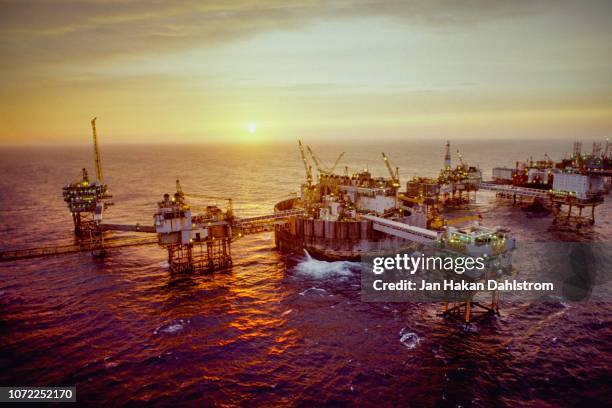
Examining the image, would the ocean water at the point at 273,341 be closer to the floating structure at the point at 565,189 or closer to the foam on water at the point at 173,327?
the foam on water at the point at 173,327

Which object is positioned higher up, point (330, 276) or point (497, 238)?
point (497, 238)

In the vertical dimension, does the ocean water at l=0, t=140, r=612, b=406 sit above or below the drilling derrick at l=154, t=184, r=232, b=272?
below

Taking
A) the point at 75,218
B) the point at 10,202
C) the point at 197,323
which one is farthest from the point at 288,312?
the point at 10,202

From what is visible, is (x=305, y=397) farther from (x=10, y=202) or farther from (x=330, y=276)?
(x=10, y=202)

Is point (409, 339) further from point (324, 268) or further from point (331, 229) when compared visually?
point (331, 229)

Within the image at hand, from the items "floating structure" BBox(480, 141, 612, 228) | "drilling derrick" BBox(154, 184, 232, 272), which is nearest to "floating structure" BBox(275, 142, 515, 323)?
"drilling derrick" BBox(154, 184, 232, 272)

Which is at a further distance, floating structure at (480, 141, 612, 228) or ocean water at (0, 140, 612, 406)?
floating structure at (480, 141, 612, 228)

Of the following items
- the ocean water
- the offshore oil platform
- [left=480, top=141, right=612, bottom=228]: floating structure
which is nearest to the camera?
the ocean water

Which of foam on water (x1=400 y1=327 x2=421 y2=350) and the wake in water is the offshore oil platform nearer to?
the wake in water

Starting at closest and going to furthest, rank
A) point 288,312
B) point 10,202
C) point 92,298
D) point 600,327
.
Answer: point 600,327 < point 288,312 < point 92,298 < point 10,202
